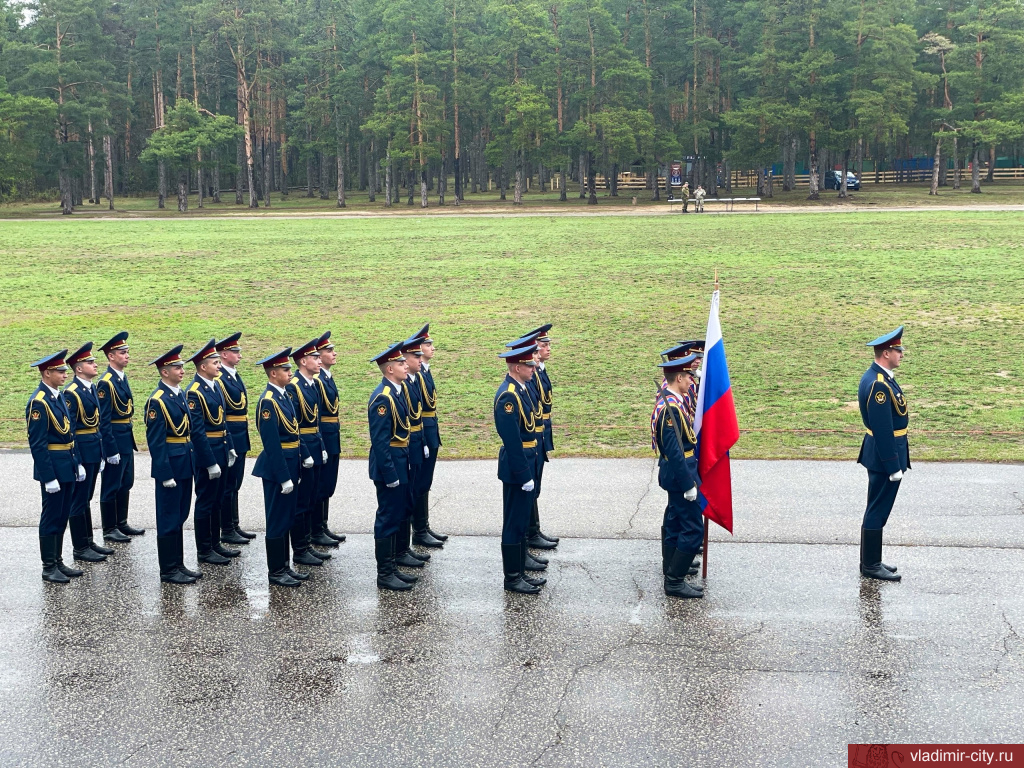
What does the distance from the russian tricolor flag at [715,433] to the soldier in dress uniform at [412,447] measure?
7.90ft

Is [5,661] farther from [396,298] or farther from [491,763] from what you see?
[396,298]

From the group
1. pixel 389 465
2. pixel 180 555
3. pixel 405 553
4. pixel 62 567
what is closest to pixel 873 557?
pixel 405 553

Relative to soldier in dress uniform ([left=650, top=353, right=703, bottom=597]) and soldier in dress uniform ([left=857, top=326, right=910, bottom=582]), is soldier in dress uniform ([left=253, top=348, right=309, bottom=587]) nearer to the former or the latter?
soldier in dress uniform ([left=650, top=353, right=703, bottom=597])

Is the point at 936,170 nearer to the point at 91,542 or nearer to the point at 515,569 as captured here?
the point at 515,569

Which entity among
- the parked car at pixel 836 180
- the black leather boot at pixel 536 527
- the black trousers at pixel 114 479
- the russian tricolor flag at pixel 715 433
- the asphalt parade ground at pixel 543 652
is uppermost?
the parked car at pixel 836 180

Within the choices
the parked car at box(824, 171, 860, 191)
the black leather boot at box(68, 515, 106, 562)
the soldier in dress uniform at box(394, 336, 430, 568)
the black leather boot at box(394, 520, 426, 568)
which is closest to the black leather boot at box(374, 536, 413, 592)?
the soldier in dress uniform at box(394, 336, 430, 568)

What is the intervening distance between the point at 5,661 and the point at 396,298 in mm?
18994

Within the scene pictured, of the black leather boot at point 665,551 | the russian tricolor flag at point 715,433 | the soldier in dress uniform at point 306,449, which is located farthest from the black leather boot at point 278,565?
the russian tricolor flag at point 715,433

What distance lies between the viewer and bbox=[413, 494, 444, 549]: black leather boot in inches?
381

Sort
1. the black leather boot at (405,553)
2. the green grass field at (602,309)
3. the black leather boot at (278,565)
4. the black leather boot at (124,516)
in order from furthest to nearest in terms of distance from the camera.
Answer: the green grass field at (602,309), the black leather boot at (124,516), the black leather boot at (405,553), the black leather boot at (278,565)

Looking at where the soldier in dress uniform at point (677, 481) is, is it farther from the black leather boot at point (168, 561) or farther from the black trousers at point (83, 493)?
the black trousers at point (83, 493)

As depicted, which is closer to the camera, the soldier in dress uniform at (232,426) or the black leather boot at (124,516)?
the soldier in dress uniform at (232,426)

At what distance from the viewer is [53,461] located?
8.91 metres

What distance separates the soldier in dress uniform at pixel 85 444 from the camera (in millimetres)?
9344
